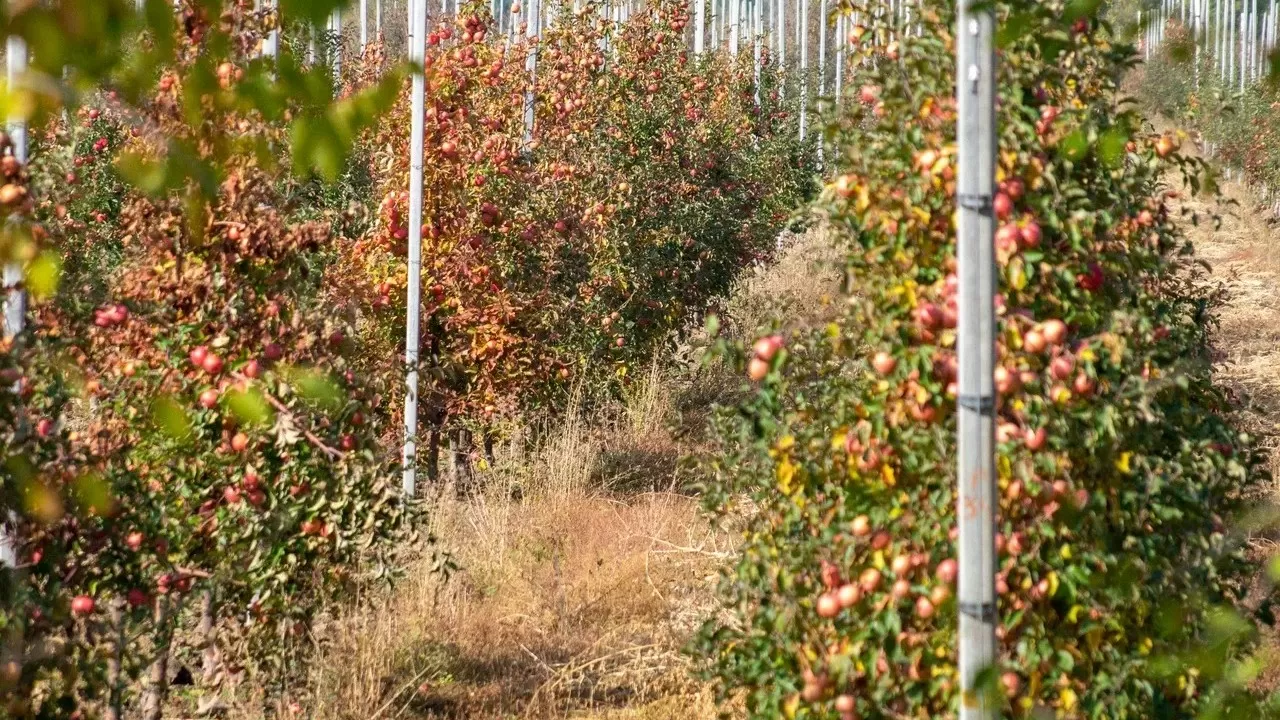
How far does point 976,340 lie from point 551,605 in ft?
13.1

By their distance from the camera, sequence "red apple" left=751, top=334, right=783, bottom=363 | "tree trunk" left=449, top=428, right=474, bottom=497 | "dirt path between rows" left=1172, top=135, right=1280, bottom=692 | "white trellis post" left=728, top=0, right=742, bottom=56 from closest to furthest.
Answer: "red apple" left=751, top=334, right=783, bottom=363 → "dirt path between rows" left=1172, top=135, right=1280, bottom=692 → "tree trunk" left=449, top=428, right=474, bottom=497 → "white trellis post" left=728, top=0, right=742, bottom=56

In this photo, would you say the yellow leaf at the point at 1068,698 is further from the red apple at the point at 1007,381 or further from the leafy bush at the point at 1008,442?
the red apple at the point at 1007,381

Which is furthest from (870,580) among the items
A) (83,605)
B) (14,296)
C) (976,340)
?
(14,296)

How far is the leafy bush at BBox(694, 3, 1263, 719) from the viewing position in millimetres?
3078

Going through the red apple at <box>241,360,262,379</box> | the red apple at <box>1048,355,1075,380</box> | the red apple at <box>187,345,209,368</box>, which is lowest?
the red apple at <box>241,360,262,379</box>

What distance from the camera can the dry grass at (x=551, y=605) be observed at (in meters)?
5.14

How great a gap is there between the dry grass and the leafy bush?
277 mm

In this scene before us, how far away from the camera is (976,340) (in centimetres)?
258

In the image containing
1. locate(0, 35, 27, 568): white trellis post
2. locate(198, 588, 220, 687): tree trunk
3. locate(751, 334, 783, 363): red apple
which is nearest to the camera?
locate(0, 35, 27, 568): white trellis post

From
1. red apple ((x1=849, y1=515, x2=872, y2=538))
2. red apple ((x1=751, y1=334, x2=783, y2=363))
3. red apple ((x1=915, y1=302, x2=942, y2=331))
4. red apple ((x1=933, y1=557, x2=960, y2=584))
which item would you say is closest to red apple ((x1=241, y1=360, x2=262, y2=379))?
red apple ((x1=751, y1=334, x2=783, y2=363))

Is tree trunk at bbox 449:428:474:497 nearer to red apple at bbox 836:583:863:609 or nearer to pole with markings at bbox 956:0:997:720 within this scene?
red apple at bbox 836:583:863:609

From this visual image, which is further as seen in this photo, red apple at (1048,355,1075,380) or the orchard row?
red apple at (1048,355,1075,380)

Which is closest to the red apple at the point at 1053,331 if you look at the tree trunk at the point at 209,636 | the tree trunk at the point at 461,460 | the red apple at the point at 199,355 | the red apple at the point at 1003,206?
the red apple at the point at 1003,206

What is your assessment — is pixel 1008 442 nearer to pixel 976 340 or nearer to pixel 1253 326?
pixel 976 340
